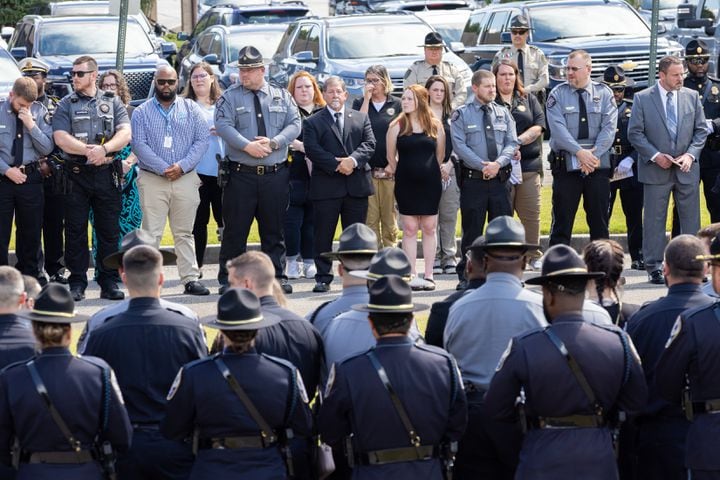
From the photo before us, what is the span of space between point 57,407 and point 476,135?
312 inches

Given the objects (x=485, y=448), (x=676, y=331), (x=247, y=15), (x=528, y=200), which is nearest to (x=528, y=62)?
(x=528, y=200)

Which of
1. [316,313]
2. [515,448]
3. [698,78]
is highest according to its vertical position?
[698,78]

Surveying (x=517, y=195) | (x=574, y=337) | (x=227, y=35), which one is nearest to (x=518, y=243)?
(x=574, y=337)

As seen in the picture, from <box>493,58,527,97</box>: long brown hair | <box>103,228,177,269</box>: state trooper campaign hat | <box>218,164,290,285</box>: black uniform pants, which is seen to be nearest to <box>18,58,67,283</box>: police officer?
<box>218,164,290,285</box>: black uniform pants

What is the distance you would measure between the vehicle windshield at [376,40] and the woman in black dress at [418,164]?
8.35 metres

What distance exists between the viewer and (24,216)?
545 inches

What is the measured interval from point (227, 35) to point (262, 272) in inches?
745

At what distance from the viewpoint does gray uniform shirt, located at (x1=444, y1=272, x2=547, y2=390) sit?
788cm

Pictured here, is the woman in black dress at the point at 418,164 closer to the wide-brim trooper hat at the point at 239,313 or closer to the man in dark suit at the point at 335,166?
the man in dark suit at the point at 335,166

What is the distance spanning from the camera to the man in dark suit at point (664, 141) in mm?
14523

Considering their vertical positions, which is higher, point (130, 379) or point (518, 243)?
point (518, 243)

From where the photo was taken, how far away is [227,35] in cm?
2652

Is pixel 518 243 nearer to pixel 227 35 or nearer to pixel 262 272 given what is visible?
pixel 262 272

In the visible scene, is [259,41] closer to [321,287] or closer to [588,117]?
[588,117]
